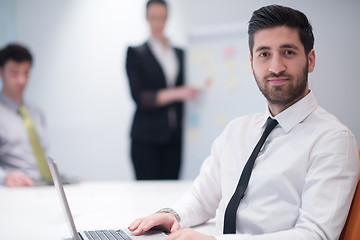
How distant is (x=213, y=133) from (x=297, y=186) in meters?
2.97

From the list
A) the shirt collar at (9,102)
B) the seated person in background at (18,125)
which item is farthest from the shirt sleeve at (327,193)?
the shirt collar at (9,102)

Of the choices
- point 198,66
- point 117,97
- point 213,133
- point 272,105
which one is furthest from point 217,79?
point 272,105

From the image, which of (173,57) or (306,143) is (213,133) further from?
(306,143)

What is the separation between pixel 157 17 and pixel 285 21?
10.4 feet

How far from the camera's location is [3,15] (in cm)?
482

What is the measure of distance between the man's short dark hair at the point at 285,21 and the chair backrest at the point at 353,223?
49cm

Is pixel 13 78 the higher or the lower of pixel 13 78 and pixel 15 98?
the higher

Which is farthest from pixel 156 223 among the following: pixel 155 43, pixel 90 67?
pixel 90 67

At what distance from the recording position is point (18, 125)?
371cm

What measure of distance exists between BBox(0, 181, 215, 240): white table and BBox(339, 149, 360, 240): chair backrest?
83 cm

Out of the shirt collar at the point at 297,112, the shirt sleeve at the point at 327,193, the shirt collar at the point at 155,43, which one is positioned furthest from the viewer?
the shirt collar at the point at 155,43

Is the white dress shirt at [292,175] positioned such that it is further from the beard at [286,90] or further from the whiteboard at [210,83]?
the whiteboard at [210,83]

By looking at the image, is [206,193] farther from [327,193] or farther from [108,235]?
[327,193]

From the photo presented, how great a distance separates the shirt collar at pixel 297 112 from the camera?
4.64ft
